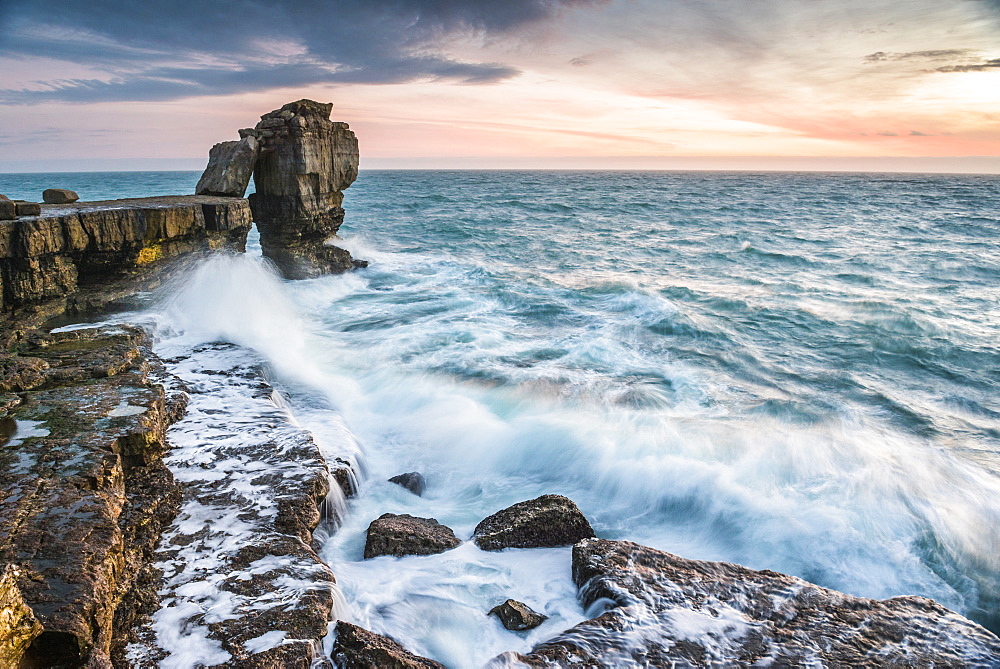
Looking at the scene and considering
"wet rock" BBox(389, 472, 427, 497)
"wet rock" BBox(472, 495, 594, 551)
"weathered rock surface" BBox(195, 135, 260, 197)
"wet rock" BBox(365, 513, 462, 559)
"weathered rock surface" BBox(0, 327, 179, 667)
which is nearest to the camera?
"weathered rock surface" BBox(0, 327, 179, 667)

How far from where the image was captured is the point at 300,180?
1449 cm

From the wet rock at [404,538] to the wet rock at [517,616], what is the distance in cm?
100

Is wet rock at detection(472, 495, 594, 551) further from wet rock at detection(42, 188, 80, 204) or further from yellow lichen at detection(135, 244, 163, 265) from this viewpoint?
wet rock at detection(42, 188, 80, 204)

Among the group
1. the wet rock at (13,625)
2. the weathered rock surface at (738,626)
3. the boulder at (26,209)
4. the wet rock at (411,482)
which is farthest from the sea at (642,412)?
the boulder at (26,209)

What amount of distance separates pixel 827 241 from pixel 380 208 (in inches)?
1231

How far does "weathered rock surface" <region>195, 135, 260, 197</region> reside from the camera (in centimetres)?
1267

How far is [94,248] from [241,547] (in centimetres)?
717

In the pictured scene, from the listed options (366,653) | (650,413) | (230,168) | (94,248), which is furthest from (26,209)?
(650,413)

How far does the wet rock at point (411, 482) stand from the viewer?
6.23 metres

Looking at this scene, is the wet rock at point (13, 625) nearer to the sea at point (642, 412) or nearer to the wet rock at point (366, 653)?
the wet rock at point (366, 653)

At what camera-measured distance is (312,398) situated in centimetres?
805

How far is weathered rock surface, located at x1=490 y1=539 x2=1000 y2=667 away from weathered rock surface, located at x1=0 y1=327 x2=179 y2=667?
A: 2.41 metres

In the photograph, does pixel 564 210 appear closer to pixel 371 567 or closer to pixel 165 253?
pixel 165 253

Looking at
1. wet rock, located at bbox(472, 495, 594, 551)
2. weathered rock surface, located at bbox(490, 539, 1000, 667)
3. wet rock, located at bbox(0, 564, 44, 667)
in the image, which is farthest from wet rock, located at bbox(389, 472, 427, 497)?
wet rock, located at bbox(0, 564, 44, 667)
